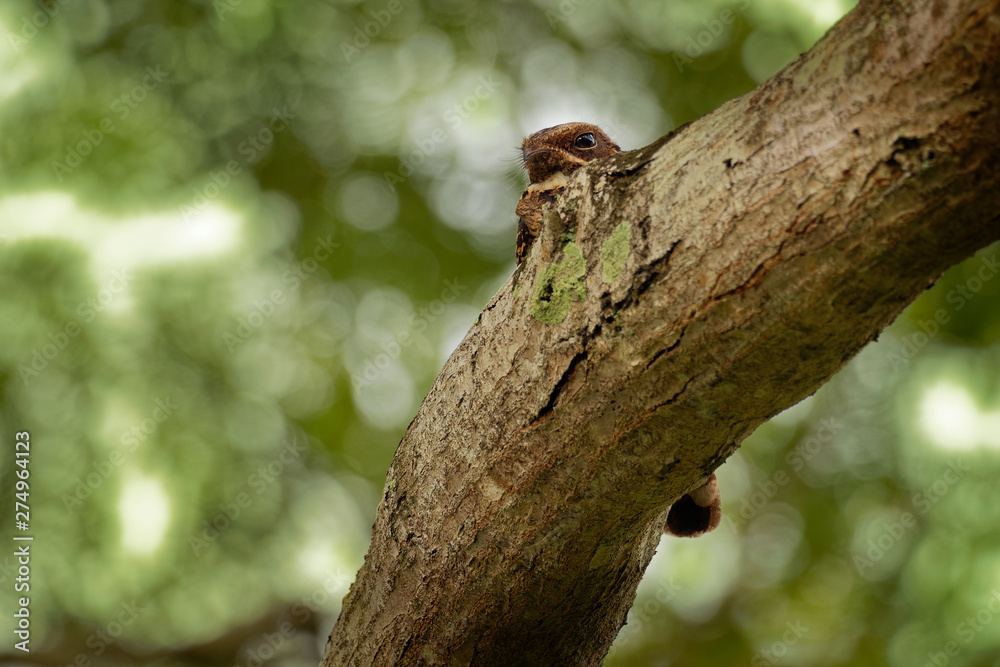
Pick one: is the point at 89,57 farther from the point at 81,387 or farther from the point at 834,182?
the point at 834,182

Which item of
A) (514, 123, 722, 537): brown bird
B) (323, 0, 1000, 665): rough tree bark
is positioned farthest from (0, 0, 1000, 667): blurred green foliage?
(323, 0, 1000, 665): rough tree bark

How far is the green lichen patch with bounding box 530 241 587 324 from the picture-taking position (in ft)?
5.65

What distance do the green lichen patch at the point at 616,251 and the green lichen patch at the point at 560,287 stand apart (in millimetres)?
63

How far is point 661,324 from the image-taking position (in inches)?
61.4

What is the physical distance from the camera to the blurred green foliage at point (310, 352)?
5285 mm

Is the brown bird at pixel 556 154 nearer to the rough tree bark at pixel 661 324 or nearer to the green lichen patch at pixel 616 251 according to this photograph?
the rough tree bark at pixel 661 324

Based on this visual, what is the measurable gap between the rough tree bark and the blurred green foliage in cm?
347

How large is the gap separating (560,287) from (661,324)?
0.28m

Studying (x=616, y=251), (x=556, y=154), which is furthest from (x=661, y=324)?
(x=556, y=154)

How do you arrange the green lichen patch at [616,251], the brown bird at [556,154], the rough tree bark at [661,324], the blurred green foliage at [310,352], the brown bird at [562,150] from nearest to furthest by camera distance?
the rough tree bark at [661,324] < the green lichen patch at [616,251] < the brown bird at [556,154] < the brown bird at [562,150] < the blurred green foliage at [310,352]

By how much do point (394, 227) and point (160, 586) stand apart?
3076 mm

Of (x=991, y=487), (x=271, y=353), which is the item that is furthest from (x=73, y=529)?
(x=991, y=487)

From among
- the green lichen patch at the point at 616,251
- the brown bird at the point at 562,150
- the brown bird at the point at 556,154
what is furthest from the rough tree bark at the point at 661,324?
the brown bird at the point at 562,150

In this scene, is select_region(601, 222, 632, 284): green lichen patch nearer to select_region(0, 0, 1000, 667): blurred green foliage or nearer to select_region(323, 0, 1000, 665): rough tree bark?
select_region(323, 0, 1000, 665): rough tree bark
